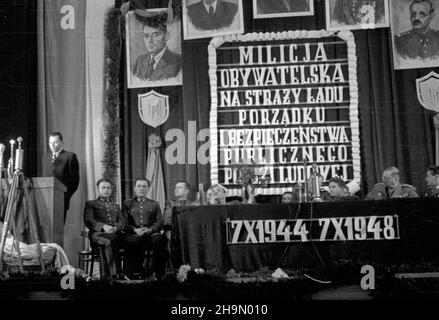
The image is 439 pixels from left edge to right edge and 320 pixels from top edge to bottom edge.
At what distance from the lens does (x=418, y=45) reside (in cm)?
756

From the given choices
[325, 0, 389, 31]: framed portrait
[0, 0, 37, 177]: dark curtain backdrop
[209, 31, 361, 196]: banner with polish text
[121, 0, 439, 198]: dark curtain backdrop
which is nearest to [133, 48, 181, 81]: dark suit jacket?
[121, 0, 439, 198]: dark curtain backdrop

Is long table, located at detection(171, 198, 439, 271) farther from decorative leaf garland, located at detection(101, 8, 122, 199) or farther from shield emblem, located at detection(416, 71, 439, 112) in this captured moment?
shield emblem, located at detection(416, 71, 439, 112)

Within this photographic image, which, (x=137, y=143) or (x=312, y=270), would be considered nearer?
(x=312, y=270)

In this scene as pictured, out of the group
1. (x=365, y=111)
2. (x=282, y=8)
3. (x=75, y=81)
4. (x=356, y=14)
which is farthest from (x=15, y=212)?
(x=356, y=14)

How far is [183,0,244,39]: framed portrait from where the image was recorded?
7.69 meters

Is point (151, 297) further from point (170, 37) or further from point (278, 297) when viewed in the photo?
point (170, 37)

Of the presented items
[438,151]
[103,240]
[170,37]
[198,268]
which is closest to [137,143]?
[170,37]

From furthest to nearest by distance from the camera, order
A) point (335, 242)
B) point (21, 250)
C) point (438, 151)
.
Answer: point (438, 151) < point (21, 250) < point (335, 242)

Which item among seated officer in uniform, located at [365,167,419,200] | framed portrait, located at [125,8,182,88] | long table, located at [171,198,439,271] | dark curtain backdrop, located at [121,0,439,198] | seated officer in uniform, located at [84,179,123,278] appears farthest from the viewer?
framed portrait, located at [125,8,182,88]

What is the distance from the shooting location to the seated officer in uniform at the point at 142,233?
5.89 meters

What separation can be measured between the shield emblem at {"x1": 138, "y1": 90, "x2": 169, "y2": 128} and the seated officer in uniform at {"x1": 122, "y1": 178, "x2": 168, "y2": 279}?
154cm

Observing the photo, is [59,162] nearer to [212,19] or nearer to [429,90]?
[212,19]

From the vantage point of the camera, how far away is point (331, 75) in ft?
25.1

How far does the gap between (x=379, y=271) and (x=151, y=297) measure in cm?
166
